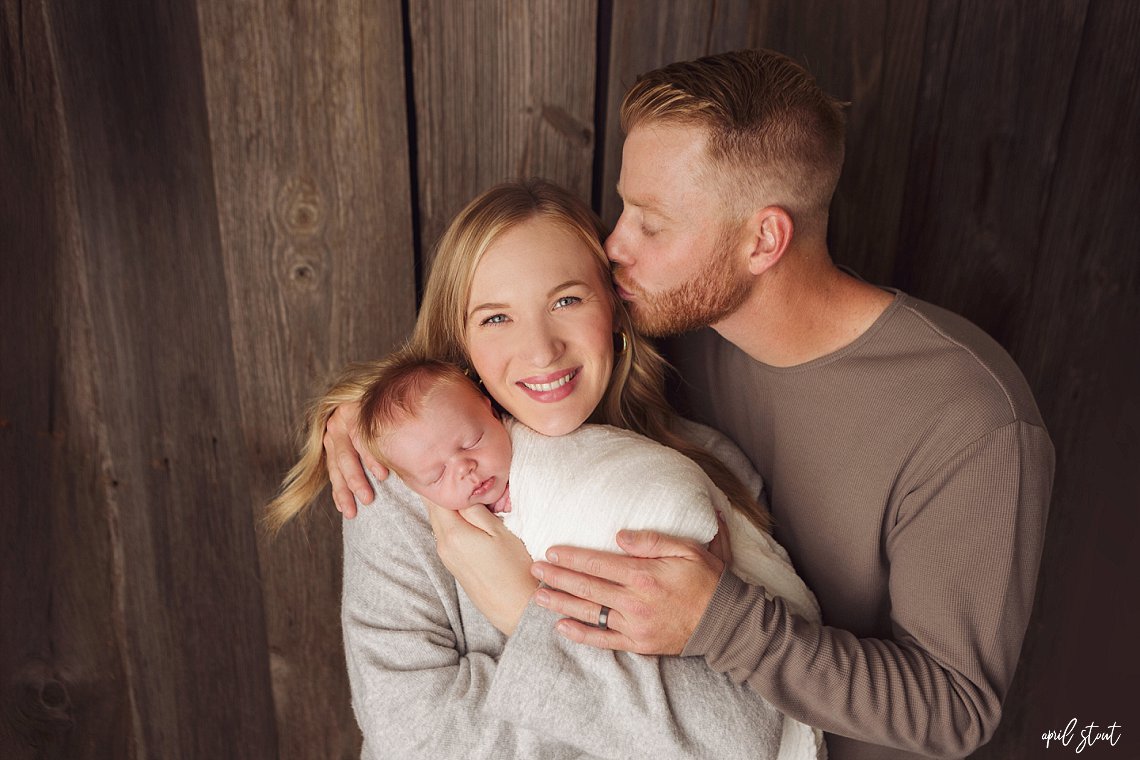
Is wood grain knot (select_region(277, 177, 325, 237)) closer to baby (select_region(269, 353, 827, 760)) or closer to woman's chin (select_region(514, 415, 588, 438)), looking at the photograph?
baby (select_region(269, 353, 827, 760))

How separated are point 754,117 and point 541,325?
0.52 meters

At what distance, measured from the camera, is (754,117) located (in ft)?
4.72

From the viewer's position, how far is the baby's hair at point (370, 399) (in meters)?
1.46

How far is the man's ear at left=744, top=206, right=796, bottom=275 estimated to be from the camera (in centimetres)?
148

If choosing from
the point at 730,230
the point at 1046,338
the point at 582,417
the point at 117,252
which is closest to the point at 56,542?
the point at 117,252

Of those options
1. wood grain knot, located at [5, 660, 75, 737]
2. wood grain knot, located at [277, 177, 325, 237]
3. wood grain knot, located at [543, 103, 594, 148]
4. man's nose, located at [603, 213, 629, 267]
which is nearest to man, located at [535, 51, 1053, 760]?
man's nose, located at [603, 213, 629, 267]

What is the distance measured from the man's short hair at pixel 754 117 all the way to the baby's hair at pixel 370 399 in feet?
1.94

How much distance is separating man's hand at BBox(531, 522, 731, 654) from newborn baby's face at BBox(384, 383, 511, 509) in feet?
0.69

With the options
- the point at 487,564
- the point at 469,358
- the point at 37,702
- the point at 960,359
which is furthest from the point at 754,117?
the point at 37,702

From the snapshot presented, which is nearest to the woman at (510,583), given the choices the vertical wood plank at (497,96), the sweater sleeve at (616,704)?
the sweater sleeve at (616,704)

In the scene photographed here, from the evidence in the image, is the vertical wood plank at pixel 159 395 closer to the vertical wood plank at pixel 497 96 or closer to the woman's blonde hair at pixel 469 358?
the woman's blonde hair at pixel 469 358

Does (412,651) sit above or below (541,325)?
below

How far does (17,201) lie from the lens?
159 cm
